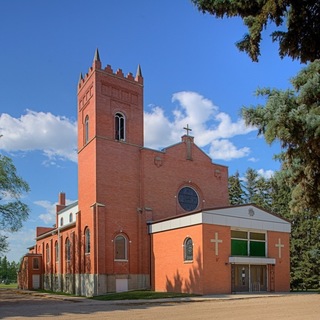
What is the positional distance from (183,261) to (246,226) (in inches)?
214

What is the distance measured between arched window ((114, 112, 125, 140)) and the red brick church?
0.09 metres

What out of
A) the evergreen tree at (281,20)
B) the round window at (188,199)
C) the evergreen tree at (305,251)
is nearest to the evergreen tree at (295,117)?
the evergreen tree at (281,20)

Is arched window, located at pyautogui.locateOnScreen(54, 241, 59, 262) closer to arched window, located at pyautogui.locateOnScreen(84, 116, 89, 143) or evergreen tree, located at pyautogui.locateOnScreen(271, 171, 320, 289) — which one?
arched window, located at pyautogui.locateOnScreen(84, 116, 89, 143)

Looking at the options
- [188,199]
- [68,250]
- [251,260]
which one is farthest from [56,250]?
[251,260]

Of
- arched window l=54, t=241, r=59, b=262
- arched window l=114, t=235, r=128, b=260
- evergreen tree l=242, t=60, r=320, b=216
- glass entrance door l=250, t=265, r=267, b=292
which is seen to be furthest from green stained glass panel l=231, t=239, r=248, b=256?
evergreen tree l=242, t=60, r=320, b=216

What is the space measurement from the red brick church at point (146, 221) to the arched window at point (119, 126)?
0.09m

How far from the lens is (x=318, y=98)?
863cm

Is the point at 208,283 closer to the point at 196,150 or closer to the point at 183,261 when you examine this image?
the point at 183,261

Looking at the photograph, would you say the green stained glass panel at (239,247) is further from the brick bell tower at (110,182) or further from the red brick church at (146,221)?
the brick bell tower at (110,182)

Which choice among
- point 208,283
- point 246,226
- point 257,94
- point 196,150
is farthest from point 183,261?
point 257,94

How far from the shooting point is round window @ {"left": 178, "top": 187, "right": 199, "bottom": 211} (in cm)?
3828

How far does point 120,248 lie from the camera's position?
34281 mm

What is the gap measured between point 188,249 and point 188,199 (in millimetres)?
8350

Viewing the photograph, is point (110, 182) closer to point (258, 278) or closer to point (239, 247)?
point (239, 247)
